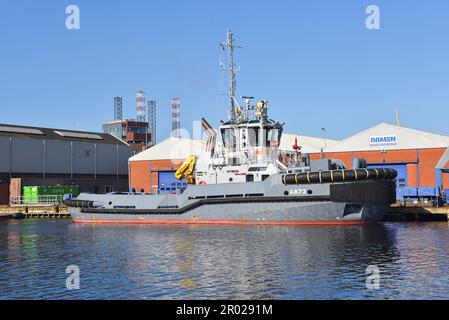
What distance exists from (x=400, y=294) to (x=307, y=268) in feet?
15.6

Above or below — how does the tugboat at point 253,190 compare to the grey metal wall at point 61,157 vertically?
below

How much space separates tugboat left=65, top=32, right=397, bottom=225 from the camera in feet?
112

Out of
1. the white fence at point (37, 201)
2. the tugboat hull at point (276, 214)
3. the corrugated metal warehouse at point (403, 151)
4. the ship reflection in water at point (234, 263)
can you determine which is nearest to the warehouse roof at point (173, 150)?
the white fence at point (37, 201)

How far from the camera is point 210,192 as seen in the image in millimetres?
38969

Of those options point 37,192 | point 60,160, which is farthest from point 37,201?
point 60,160

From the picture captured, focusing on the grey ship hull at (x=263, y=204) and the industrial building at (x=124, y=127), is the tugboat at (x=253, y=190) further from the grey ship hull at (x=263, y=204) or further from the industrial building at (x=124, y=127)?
the industrial building at (x=124, y=127)

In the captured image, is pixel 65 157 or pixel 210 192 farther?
pixel 65 157

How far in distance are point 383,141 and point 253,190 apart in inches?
845

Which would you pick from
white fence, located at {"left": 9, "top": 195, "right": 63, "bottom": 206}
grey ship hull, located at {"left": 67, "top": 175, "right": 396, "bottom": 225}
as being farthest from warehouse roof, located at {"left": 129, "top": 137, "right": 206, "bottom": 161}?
grey ship hull, located at {"left": 67, "top": 175, "right": 396, "bottom": 225}

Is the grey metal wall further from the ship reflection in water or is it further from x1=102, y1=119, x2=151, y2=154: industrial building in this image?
x1=102, y1=119, x2=151, y2=154: industrial building

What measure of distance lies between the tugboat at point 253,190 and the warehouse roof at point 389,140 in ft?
50.7

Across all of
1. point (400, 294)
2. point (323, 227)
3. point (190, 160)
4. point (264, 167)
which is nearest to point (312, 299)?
point (400, 294)

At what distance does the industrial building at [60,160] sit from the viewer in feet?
220
